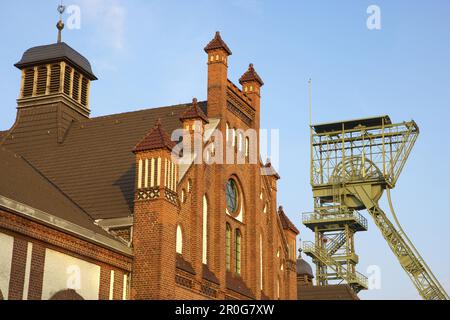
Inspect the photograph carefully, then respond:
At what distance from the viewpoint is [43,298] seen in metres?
23.8

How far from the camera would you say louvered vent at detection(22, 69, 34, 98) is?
40.0 m

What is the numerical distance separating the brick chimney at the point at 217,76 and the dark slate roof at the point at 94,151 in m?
1.55

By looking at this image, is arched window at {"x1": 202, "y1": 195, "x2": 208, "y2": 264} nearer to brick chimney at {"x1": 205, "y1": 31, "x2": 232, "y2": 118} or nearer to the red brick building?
the red brick building

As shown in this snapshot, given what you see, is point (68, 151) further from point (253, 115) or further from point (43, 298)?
Answer: point (43, 298)

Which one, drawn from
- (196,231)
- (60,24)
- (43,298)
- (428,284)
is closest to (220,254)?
(196,231)

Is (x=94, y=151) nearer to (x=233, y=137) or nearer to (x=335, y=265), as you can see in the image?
(x=233, y=137)

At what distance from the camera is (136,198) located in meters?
28.2

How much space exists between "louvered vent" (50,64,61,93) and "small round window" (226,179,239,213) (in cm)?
1037

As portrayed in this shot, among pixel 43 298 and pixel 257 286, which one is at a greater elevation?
pixel 257 286

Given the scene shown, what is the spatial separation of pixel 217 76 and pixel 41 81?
1038 centimetres

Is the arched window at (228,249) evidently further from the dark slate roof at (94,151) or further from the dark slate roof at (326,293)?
the dark slate roof at (326,293)

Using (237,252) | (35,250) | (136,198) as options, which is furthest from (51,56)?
(35,250)

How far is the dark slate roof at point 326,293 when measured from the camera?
5369 centimetres
